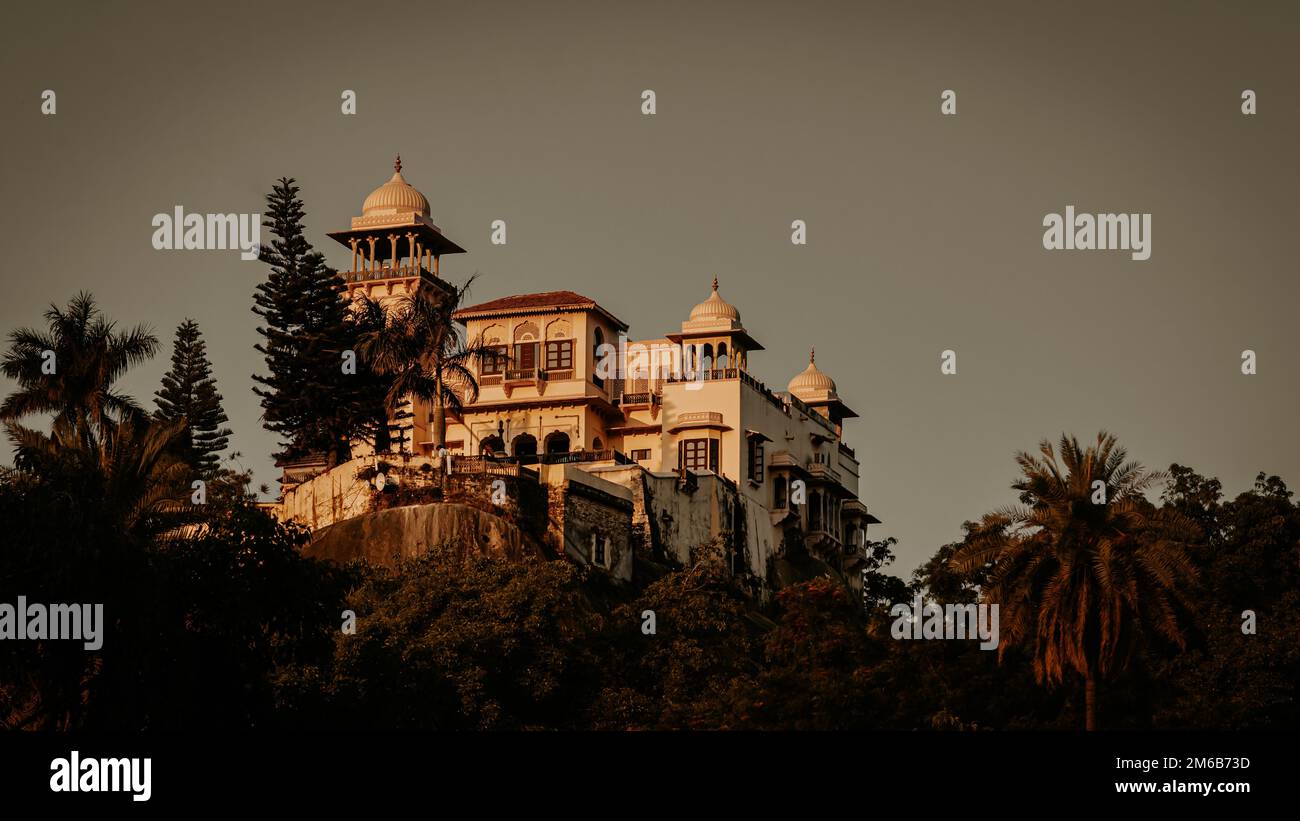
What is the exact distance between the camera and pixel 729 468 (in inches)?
2805

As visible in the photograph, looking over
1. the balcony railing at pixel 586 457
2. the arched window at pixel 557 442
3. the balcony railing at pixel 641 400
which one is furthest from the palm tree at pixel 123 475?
the balcony railing at pixel 641 400

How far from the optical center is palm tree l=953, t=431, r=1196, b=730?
43656mm

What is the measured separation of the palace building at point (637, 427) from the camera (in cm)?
6600

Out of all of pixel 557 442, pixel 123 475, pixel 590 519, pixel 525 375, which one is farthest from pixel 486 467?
pixel 123 475

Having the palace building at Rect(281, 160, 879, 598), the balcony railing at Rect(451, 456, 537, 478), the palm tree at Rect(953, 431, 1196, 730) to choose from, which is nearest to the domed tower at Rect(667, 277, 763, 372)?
the palace building at Rect(281, 160, 879, 598)

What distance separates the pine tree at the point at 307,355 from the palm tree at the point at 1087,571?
25874 millimetres

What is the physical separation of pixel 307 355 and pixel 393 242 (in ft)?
31.4

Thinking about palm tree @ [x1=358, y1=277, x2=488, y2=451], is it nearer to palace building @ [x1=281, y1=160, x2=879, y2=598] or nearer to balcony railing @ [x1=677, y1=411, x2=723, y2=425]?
palace building @ [x1=281, y1=160, x2=879, y2=598]

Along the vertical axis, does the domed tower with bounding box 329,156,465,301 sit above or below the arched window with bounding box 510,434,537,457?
above

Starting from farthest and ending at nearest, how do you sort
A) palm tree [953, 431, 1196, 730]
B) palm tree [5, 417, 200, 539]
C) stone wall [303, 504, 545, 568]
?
1. stone wall [303, 504, 545, 568]
2. palm tree [953, 431, 1196, 730]
3. palm tree [5, 417, 200, 539]

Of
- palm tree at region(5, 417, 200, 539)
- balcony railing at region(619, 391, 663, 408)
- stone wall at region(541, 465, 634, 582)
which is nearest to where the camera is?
palm tree at region(5, 417, 200, 539)

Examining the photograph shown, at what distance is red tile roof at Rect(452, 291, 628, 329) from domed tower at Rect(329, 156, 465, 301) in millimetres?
1226

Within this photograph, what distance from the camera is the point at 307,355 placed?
218 ft
